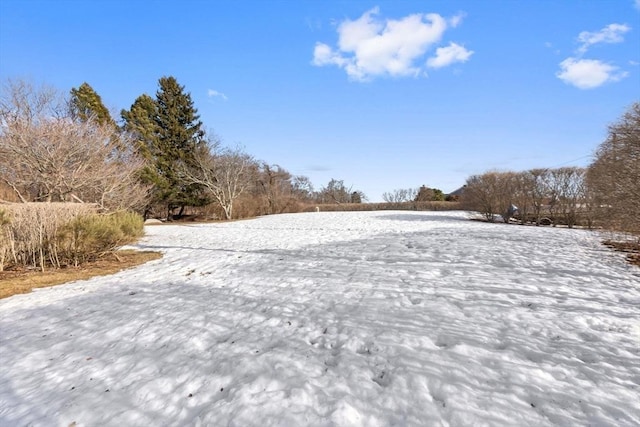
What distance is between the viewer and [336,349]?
2799mm

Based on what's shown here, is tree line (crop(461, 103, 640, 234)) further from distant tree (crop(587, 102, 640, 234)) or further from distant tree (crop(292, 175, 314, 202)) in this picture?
distant tree (crop(292, 175, 314, 202))

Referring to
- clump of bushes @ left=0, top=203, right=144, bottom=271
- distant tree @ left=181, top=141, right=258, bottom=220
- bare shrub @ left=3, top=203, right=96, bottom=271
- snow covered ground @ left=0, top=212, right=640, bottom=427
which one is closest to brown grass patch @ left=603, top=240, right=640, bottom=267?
snow covered ground @ left=0, top=212, right=640, bottom=427

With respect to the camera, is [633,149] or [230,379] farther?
[633,149]

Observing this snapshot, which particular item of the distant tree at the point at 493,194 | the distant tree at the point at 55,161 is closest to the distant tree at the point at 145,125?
the distant tree at the point at 55,161

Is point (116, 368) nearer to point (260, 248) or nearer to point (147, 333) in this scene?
point (147, 333)

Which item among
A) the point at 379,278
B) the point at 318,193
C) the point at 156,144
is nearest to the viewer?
the point at 379,278

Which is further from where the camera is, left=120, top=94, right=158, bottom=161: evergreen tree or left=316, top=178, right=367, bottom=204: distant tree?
left=316, top=178, right=367, bottom=204: distant tree

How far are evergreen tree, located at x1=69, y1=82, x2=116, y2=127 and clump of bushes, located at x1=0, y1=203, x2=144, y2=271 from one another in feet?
46.1

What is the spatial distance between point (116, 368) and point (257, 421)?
1.63m

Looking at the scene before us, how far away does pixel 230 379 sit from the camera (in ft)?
7.86

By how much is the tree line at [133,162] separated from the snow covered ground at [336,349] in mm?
8212

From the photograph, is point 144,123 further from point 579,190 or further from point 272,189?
point 579,190

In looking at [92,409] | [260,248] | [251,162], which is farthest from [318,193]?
[92,409]

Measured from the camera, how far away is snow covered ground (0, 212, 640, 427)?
2018 mm
